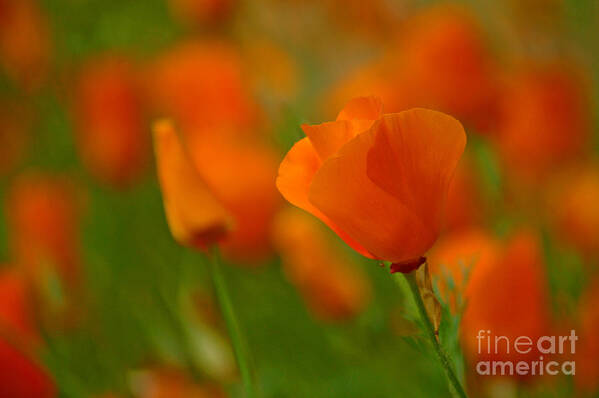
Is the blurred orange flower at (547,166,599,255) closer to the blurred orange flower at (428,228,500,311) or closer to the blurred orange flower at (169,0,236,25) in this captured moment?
the blurred orange flower at (428,228,500,311)

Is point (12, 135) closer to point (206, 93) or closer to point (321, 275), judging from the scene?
point (206, 93)

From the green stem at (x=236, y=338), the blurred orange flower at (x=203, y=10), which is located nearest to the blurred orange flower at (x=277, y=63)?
the blurred orange flower at (x=203, y=10)

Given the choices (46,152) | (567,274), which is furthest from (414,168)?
(46,152)

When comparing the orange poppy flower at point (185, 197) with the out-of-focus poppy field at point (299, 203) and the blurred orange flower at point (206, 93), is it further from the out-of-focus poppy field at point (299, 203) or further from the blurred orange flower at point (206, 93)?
the blurred orange flower at point (206, 93)

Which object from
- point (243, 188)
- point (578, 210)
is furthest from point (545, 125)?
point (243, 188)

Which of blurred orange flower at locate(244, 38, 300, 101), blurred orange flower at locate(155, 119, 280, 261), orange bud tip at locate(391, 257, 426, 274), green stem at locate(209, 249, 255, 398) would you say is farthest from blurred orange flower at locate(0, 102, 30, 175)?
orange bud tip at locate(391, 257, 426, 274)

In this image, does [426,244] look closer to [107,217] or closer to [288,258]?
[288,258]
